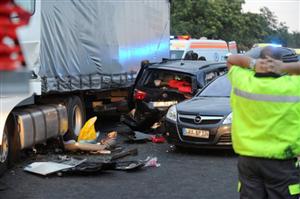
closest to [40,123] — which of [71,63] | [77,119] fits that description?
[71,63]

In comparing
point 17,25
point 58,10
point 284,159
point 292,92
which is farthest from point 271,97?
Answer: point 58,10

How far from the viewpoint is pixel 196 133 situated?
9.10 meters

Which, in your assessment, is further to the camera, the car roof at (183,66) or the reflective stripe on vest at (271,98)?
the car roof at (183,66)

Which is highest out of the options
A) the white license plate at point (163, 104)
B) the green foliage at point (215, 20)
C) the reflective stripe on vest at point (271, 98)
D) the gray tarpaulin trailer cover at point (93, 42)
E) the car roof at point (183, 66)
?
the reflective stripe on vest at point (271, 98)

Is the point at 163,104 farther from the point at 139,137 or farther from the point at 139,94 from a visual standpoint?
the point at 139,137

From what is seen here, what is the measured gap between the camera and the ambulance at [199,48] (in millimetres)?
24380

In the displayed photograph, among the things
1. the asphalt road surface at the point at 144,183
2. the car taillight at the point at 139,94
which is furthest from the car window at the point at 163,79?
the asphalt road surface at the point at 144,183

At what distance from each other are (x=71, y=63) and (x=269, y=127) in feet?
23.3

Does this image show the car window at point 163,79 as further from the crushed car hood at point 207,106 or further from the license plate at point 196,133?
the license plate at point 196,133

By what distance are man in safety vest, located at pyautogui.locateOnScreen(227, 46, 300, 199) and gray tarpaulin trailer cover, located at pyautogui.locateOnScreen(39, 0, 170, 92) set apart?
5.67m

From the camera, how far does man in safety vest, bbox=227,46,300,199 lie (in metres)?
3.42

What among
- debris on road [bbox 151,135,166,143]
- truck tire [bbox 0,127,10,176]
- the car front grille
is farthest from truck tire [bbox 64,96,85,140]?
truck tire [bbox 0,127,10,176]

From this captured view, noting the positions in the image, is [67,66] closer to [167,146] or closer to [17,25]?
[167,146]

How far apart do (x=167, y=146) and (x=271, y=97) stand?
6.85 metres
